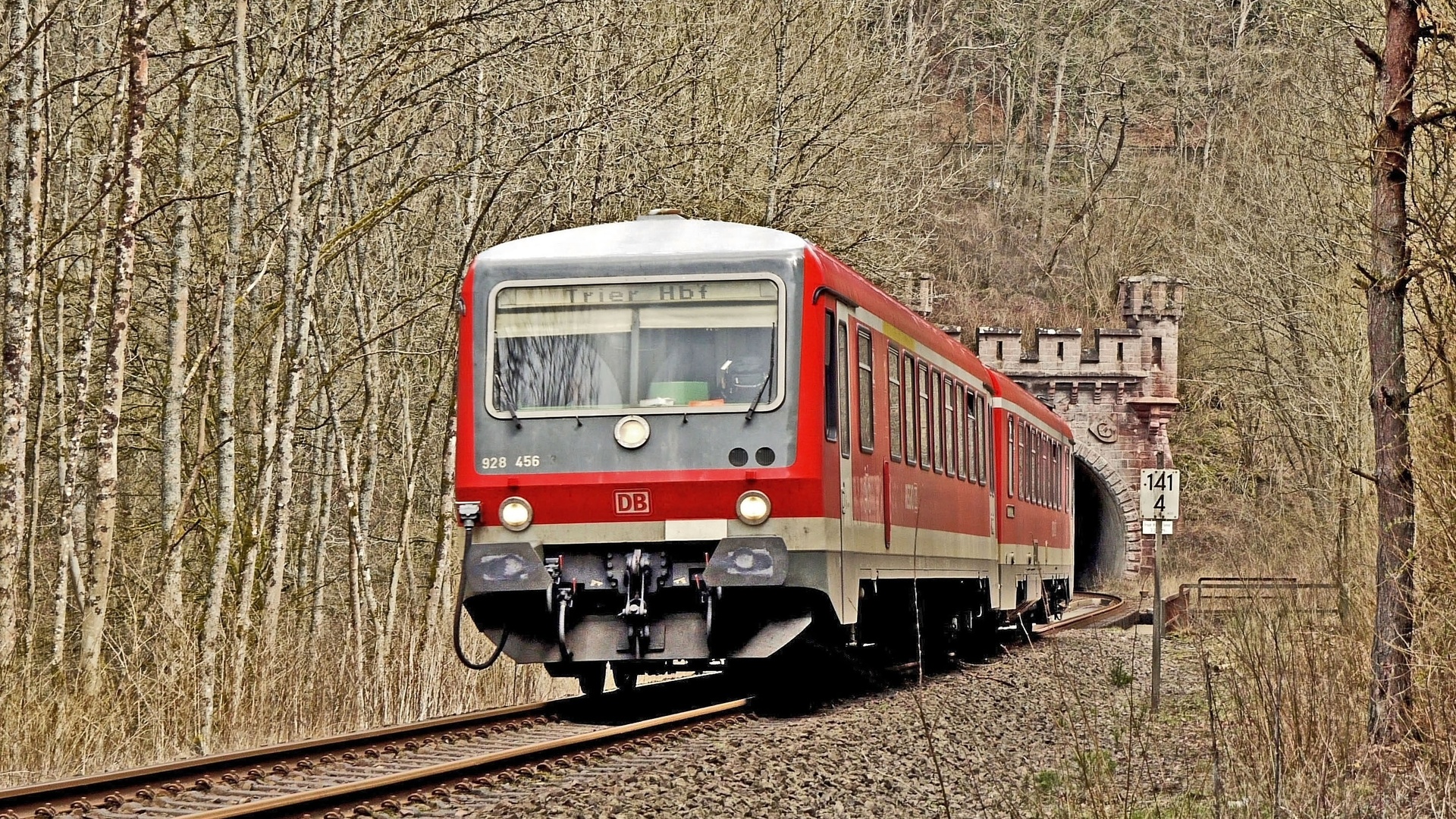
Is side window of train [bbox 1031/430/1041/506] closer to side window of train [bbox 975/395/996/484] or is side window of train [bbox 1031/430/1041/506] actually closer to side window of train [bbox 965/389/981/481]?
side window of train [bbox 975/395/996/484]

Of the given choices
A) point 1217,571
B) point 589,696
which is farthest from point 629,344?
point 1217,571

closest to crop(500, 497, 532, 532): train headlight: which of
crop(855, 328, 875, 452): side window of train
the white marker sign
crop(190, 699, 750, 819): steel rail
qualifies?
crop(190, 699, 750, 819): steel rail

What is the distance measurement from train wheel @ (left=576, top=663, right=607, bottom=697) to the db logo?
1.64 m

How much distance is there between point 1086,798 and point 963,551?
342 inches

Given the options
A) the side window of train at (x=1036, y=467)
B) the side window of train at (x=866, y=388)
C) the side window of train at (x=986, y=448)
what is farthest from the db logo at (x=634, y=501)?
the side window of train at (x=1036, y=467)

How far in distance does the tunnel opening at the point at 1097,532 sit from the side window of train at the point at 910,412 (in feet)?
95.9

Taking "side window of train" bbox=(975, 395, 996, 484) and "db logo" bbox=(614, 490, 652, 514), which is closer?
"db logo" bbox=(614, 490, 652, 514)

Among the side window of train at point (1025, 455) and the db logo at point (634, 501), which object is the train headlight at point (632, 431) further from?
the side window of train at point (1025, 455)

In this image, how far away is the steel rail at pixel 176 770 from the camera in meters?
7.66

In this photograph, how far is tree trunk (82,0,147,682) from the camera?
36.4 feet

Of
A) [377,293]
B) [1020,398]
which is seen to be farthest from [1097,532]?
[377,293]

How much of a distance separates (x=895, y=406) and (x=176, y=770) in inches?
269

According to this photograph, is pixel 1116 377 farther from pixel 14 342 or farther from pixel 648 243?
pixel 14 342

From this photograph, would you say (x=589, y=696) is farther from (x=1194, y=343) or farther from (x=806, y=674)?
(x=1194, y=343)
